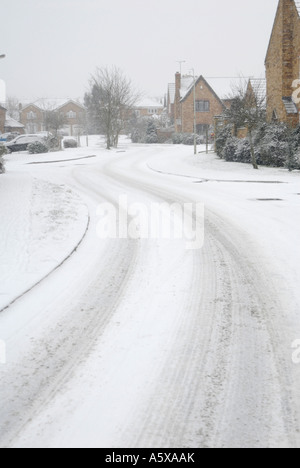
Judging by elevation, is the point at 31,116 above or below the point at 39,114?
below

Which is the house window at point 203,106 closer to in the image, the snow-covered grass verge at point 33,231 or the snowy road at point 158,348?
the snow-covered grass verge at point 33,231

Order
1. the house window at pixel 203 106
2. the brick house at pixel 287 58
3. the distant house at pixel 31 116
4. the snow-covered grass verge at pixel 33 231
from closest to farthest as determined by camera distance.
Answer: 1. the snow-covered grass verge at pixel 33 231
2. the brick house at pixel 287 58
3. the house window at pixel 203 106
4. the distant house at pixel 31 116

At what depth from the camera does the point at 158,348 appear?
455cm

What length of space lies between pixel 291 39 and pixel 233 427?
93.4ft

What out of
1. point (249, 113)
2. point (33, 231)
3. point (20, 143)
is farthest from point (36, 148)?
point (33, 231)

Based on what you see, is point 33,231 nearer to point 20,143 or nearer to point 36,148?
point 36,148

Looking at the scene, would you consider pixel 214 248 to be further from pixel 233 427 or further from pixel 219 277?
pixel 233 427

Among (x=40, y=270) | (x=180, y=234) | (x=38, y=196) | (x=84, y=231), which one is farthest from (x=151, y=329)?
(x=38, y=196)

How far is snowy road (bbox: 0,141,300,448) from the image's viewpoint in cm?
332

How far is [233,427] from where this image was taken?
3301mm

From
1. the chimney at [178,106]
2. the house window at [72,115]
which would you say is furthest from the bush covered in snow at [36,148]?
the house window at [72,115]

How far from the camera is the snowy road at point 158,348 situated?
131 inches

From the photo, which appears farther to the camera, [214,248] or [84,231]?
[84,231]

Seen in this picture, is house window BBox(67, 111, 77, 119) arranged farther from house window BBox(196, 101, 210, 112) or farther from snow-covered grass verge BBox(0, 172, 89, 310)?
snow-covered grass verge BBox(0, 172, 89, 310)
